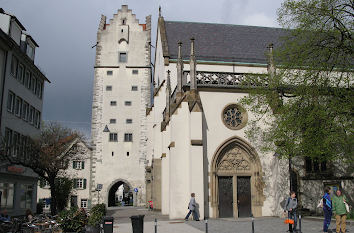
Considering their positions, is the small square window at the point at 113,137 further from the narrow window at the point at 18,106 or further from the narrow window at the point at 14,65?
the narrow window at the point at 14,65

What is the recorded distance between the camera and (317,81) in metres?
16.6

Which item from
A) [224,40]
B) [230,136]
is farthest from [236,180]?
[224,40]

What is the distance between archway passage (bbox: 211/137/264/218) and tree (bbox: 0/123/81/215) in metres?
10.8

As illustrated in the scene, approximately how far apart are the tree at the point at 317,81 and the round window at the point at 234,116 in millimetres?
2805

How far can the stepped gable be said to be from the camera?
2808 centimetres

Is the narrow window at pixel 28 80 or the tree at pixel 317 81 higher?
the narrow window at pixel 28 80

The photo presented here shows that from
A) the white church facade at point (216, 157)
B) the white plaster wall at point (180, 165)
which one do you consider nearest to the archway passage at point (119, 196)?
the white plaster wall at point (180, 165)

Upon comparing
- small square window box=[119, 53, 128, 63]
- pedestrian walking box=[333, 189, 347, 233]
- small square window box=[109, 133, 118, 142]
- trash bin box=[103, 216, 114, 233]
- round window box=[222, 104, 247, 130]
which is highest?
small square window box=[119, 53, 128, 63]

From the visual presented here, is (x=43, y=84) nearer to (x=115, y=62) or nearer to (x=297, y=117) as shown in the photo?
(x=115, y=62)

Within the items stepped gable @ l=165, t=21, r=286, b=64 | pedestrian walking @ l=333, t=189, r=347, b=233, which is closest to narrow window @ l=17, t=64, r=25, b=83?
stepped gable @ l=165, t=21, r=286, b=64

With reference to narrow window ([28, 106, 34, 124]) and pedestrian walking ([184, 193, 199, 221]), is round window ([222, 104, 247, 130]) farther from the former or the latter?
narrow window ([28, 106, 34, 124])

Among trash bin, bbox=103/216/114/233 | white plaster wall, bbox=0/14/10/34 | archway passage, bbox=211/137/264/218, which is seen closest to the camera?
trash bin, bbox=103/216/114/233

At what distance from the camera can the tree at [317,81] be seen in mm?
15680

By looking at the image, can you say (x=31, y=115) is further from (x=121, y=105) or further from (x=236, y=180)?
(x=236, y=180)
